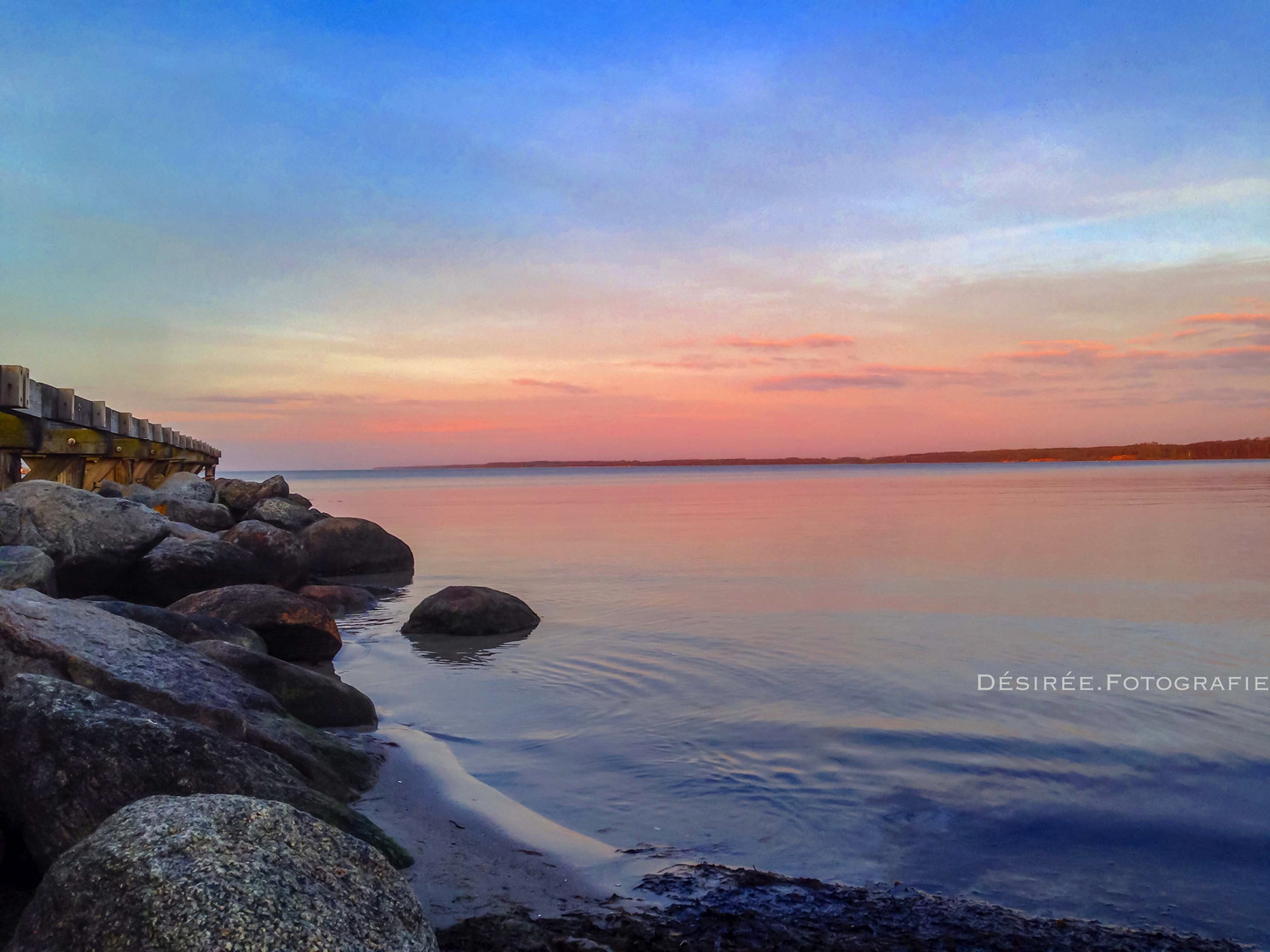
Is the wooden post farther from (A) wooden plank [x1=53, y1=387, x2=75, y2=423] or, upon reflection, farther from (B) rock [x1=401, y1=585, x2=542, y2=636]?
(B) rock [x1=401, y1=585, x2=542, y2=636]

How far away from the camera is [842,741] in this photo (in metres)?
6.75

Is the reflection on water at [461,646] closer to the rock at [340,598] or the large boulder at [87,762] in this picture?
the rock at [340,598]

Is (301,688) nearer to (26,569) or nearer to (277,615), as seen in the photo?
(277,615)

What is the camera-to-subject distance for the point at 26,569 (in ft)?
23.5

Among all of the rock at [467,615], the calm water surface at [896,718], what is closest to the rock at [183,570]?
the calm water surface at [896,718]

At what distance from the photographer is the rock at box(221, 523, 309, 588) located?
1209cm

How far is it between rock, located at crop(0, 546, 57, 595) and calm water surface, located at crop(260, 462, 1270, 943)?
2.78m

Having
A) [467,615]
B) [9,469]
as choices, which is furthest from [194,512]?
[467,615]

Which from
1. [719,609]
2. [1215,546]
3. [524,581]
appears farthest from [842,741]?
[1215,546]

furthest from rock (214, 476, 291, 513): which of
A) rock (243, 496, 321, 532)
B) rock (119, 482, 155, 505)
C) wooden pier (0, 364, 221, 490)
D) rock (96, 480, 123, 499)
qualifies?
rock (96, 480, 123, 499)

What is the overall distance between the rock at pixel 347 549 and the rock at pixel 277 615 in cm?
761

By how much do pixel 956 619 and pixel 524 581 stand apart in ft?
25.3

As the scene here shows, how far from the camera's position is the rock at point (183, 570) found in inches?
381

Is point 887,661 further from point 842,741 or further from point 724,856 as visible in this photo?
point 724,856
